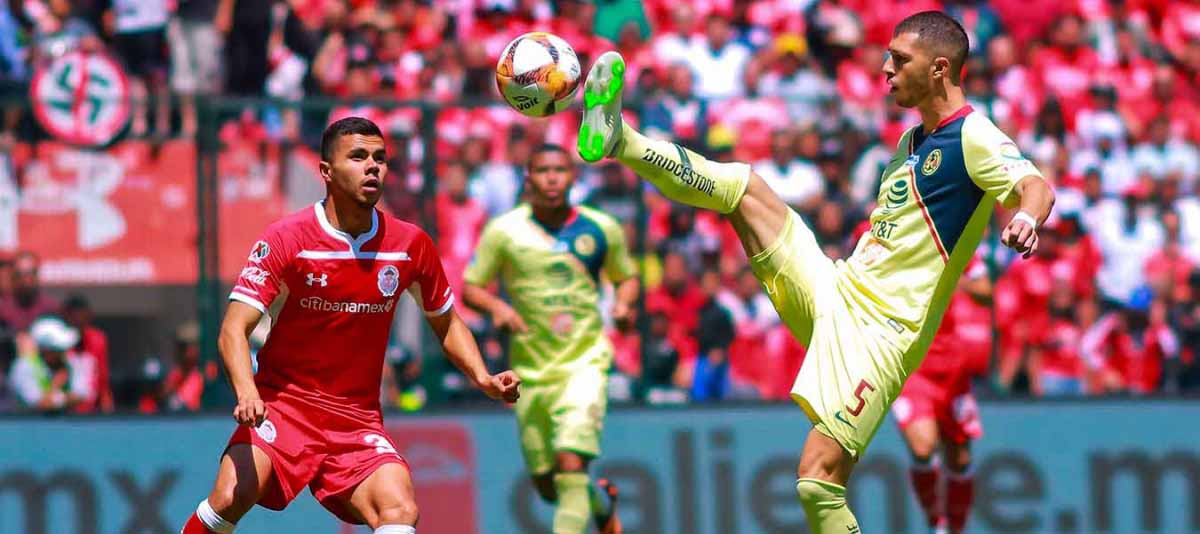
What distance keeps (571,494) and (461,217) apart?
10.0 feet

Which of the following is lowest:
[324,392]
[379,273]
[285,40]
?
[324,392]

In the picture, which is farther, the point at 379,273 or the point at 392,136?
the point at 392,136

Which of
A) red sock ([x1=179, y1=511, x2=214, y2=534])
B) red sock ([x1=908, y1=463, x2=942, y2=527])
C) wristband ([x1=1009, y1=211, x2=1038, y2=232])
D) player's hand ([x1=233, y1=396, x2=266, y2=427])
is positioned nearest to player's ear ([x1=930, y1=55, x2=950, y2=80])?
wristband ([x1=1009, y1=211, x2=1038, y2=232])

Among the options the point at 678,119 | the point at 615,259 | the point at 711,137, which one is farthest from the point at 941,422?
the point at 678,119

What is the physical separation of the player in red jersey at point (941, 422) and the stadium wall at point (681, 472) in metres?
1.92

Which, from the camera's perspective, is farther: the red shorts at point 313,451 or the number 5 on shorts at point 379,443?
Answer: the number 5 on shorts at point 379,443

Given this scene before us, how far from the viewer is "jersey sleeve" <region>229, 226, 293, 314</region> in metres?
7.51

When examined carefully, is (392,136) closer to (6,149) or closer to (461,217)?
(461,217)

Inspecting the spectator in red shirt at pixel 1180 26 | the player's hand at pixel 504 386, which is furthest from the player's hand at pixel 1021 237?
the spectator in red shirt at pixel 1180 26

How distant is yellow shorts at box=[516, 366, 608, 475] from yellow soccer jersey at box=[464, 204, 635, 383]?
8cm

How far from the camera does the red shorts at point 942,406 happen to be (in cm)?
1091

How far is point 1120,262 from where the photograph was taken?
14.0 m

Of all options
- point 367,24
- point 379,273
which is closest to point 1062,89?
point 367,24

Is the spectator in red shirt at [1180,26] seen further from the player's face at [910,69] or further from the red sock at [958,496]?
the player's face at [910,69]
